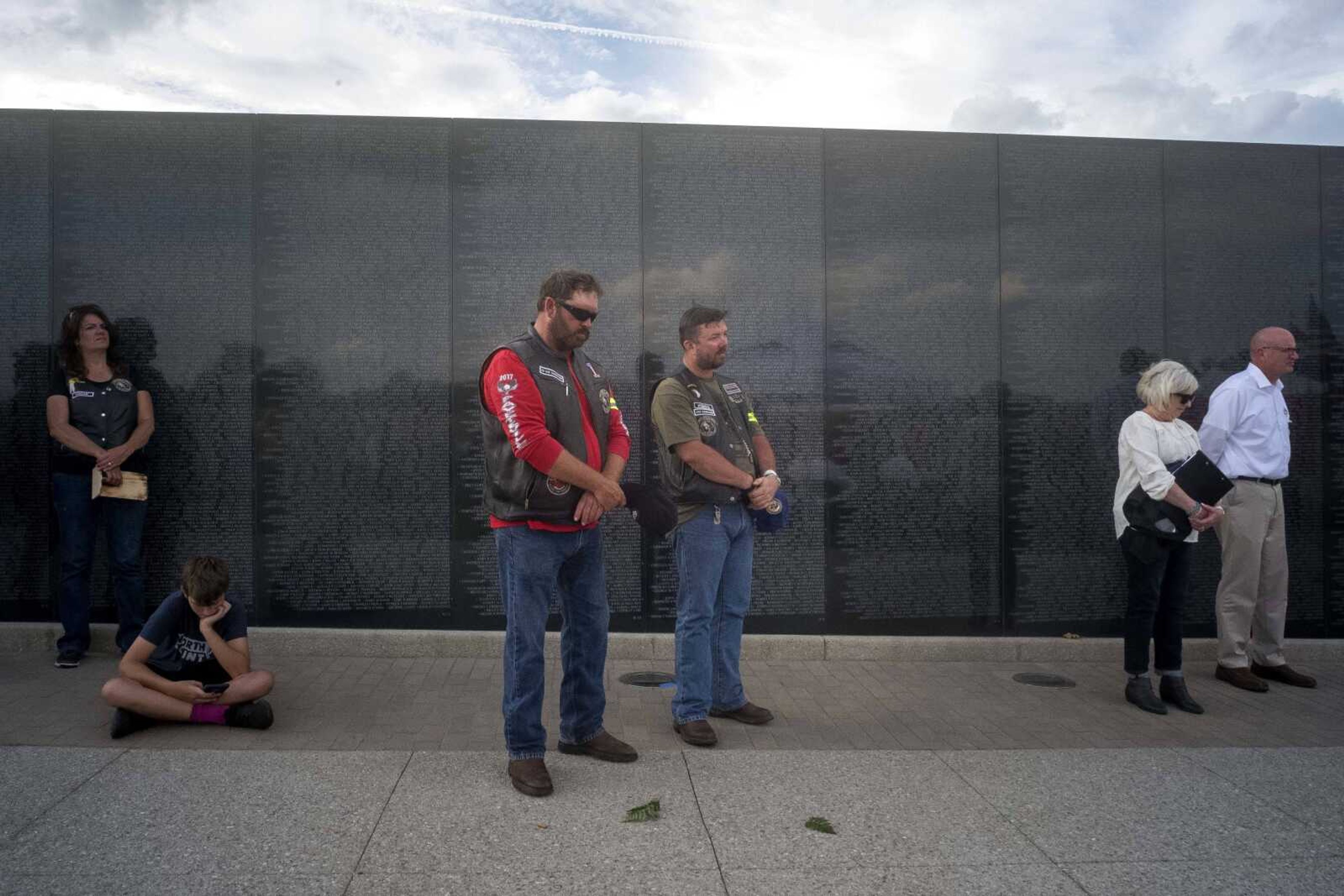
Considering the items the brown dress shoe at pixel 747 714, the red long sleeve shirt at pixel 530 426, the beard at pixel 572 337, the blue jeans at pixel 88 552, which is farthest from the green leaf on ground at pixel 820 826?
the blue jeans at pixel 88 552

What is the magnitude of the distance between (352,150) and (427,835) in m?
4.58

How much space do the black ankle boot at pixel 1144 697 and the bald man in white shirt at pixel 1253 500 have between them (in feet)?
2.99

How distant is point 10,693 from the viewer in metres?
5.09

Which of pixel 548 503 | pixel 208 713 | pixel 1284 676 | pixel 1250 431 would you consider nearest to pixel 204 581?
pixel 208 713

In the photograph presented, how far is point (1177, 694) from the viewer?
208 inches

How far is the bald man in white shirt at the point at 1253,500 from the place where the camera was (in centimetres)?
581

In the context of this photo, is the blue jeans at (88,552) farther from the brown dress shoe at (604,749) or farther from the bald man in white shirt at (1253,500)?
the bald man in white shirt at (1253,500)

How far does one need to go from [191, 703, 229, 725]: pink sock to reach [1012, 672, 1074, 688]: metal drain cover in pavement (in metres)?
4.38

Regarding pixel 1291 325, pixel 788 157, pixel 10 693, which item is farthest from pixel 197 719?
pixel 1291 325

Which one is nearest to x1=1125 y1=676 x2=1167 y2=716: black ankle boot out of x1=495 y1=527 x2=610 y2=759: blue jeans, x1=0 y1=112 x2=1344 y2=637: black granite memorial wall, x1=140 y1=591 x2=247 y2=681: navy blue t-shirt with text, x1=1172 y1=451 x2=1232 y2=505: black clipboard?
x1=1172 y1=451 x2=1232 y2=505: black clipboard

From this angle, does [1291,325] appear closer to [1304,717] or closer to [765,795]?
[1304,717]

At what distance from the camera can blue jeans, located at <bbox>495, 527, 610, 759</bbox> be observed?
3.85 m

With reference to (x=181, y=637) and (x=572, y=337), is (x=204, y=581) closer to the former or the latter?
(x=181, y=637)

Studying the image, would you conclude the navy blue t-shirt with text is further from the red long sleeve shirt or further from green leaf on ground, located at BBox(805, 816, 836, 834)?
green leaf on ground, located at BBox(805, 816, 836, 834)
